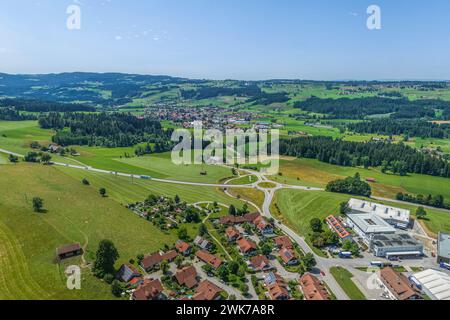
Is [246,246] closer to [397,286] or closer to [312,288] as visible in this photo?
[312,288]

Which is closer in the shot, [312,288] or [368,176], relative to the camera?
[312,288]

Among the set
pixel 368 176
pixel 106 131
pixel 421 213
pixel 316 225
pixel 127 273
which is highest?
pixel 106 131

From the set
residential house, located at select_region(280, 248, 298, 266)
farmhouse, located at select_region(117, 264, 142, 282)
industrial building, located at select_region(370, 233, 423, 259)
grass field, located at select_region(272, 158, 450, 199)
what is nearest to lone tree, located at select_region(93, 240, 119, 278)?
farmhouse, located at select_region(117, 264, 142, 282)

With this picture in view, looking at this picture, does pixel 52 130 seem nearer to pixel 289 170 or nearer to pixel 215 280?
pixel 289 170

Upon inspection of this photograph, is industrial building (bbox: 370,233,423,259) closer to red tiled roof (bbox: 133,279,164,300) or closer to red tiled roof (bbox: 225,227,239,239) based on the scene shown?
red tiled roof (bbox: 225,227,239,239)

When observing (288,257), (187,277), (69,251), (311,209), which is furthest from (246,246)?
(69,251)

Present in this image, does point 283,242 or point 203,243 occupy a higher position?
point 203,243

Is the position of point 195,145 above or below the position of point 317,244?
above

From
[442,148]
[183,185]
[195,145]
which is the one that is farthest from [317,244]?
[442,148]
